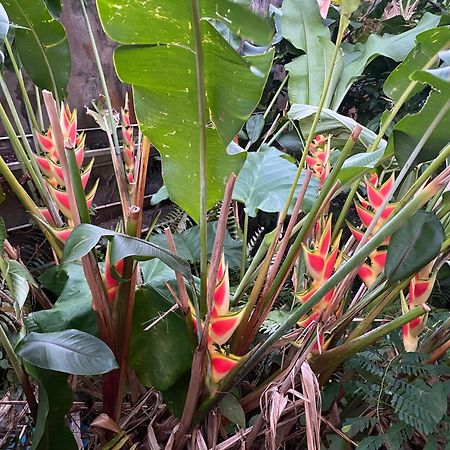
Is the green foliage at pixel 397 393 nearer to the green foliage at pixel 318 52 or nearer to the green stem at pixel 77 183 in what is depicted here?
the green stem at pixel 77 183

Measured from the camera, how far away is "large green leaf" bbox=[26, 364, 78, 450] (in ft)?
1.55

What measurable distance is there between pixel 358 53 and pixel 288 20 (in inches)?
7.7

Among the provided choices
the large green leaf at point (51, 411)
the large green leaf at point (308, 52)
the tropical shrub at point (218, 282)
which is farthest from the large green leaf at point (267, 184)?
the large green leaf at point (51, 411)

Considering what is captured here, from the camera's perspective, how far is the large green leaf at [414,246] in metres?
0.52

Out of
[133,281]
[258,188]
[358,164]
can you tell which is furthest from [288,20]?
[133,281]

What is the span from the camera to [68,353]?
0.45m

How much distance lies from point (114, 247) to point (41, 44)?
44 centimetres

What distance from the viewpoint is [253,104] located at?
0.48 metres

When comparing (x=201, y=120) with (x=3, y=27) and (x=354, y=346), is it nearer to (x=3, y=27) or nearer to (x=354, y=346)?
(x=3, y=27)

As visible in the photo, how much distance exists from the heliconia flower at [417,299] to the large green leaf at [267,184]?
0.18 meters

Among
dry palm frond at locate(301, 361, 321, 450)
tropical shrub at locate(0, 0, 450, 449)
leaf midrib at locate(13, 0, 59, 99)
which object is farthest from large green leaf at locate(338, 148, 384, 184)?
leaf midrib at locate(13, 0, 59, 99)

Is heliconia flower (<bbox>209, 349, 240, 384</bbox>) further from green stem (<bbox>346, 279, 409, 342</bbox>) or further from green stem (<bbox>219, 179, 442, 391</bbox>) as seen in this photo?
green stem (<bbox>346, 279, 409, 342</bbox>)

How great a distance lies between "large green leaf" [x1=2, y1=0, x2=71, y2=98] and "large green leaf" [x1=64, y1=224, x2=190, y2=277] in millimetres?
373

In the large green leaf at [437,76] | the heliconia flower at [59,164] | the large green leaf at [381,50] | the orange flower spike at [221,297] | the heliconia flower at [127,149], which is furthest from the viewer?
the large green leaf at [381,50]
